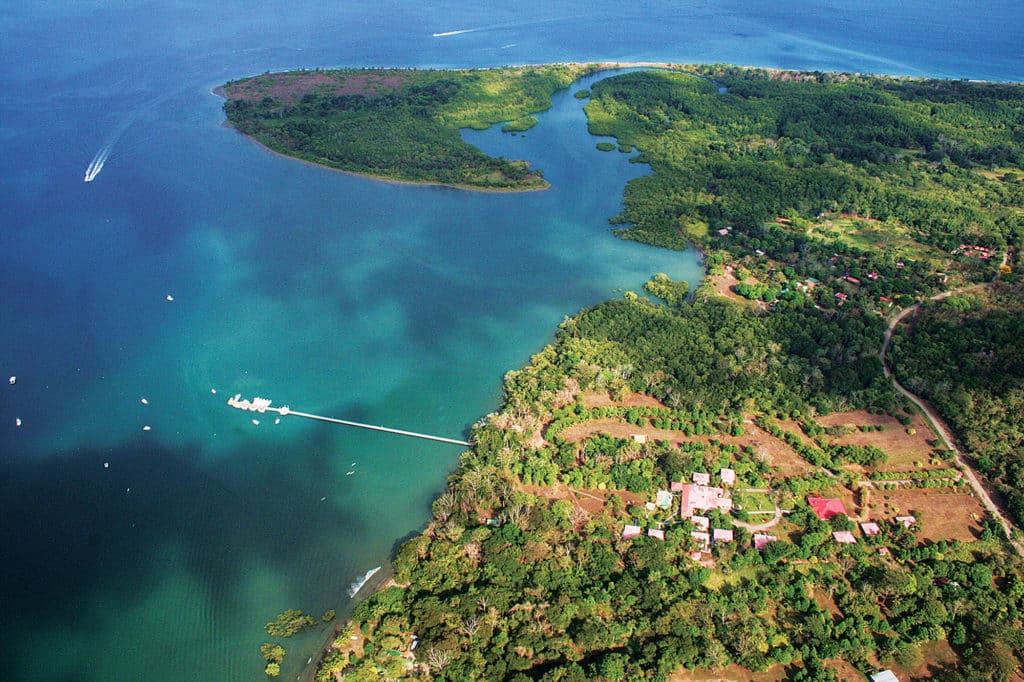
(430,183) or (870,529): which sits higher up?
(430,183)

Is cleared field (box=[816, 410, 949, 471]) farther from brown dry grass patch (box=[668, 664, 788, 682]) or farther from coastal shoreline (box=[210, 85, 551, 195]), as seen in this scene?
coastal shoreline (box=[210, 85, 551, 195])

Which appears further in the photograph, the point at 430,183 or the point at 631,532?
the point at 430,183

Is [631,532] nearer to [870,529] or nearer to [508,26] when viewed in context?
[870,529]

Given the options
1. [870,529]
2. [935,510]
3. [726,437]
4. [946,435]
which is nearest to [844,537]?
[870,529]

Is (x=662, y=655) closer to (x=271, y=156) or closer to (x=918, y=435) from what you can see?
(x=918, y=435)

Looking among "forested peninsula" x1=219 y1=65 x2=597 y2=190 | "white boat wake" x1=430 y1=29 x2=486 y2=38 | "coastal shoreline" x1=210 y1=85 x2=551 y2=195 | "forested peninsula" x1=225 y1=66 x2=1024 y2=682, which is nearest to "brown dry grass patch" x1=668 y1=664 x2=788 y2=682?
"forested peninsula" x1=225 y1=66 x2=1024 y2=682

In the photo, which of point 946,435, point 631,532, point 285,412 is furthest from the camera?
point 285,412
